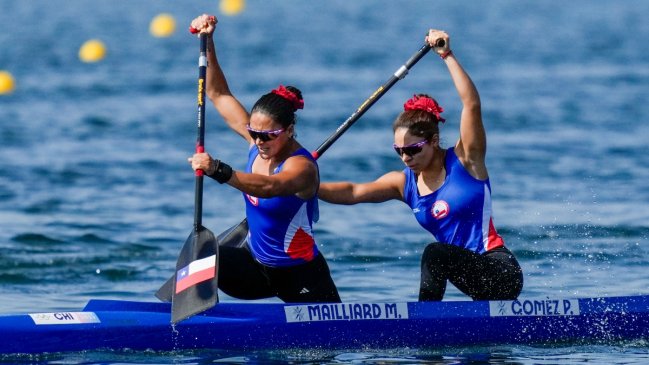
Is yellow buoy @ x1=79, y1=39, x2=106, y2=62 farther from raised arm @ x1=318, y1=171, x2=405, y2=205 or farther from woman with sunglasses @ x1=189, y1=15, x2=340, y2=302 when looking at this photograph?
woman with sunglasses @ x1=189, y1=15, x2=340, y2=302

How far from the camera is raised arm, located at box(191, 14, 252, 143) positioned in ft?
28.7

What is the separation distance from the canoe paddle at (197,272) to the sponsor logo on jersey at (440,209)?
1401mm

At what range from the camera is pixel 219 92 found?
29.5 ft

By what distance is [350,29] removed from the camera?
52375 millimetres

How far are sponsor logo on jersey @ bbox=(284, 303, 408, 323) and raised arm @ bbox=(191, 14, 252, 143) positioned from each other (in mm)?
1208

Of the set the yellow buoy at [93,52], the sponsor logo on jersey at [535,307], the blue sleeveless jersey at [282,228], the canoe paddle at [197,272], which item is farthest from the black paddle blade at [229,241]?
the yellow buoy at [93,52]

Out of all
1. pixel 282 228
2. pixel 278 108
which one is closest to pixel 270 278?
pixel 282 228

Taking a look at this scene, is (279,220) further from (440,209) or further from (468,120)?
(468,120)

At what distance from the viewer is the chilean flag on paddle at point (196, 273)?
27.0 feet

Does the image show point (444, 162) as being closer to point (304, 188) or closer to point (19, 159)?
point (304, 188)

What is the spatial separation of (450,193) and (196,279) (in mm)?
1683

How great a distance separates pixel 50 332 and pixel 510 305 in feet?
9.47

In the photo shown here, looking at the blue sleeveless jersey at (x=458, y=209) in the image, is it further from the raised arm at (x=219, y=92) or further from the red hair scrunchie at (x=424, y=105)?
the raised arm at (x=219, y=92)

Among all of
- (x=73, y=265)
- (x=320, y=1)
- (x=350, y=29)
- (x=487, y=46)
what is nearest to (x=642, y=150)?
(x=73, y=265)
